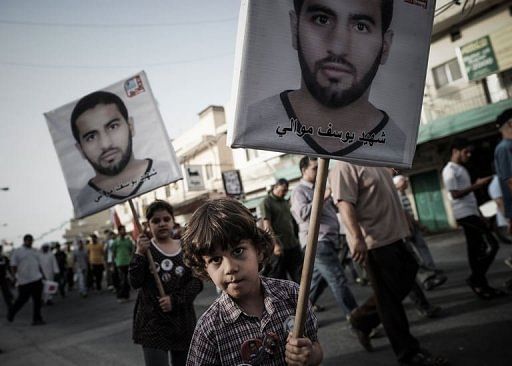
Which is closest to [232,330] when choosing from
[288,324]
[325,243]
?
[288,324]

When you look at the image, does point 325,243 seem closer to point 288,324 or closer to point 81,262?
point 288,324

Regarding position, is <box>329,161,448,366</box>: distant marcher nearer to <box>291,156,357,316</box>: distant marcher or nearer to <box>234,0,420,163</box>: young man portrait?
<box>291,156,357,316</box>: distant marcher

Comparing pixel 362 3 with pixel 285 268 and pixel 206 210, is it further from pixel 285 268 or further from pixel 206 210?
pixel 285 268

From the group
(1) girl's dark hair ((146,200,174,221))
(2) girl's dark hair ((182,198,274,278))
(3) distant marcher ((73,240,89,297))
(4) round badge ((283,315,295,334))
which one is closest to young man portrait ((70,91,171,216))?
(1) girl's dark hair ((146,200,174,221))

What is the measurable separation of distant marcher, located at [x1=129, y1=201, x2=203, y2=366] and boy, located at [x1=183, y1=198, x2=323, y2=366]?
116cm

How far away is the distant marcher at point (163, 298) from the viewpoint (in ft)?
8.26

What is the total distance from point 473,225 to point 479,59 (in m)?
12.1

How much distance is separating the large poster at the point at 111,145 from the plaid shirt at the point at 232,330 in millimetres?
1974

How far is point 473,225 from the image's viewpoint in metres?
4.34

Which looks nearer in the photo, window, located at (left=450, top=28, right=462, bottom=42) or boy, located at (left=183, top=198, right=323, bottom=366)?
boy, located at (left=183, top=198, right=323, bottom=366)

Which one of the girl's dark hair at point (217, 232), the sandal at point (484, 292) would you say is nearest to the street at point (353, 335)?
the sandal at point (484, 292)

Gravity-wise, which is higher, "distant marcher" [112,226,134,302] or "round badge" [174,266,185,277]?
"round badge" [174,266,185,277]

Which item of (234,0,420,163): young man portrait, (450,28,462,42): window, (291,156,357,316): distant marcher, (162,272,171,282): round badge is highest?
(450,28,462,42): window

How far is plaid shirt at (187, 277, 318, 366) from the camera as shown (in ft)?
4.64
